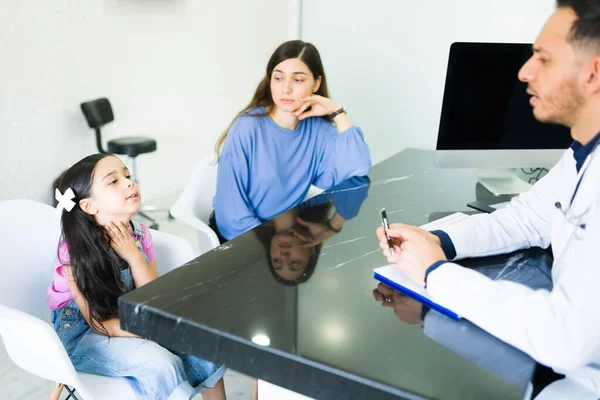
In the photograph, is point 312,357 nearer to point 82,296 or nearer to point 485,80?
point 82,296

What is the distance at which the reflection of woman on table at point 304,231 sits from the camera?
1.10 metres

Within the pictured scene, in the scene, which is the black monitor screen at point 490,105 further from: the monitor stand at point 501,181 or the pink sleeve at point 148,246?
the pink sleeve at point 148,246

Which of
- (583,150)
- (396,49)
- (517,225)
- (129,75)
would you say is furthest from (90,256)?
(396,49)

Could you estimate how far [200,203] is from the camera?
1895 mm

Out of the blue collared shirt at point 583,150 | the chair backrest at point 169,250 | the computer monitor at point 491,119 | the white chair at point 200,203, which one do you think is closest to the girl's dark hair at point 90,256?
the chair backrest at point 169,250

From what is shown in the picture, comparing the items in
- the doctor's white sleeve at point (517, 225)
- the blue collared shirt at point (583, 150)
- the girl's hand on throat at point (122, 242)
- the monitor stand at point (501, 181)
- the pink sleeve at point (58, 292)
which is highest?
the blue collared shirt at point (583, 150)

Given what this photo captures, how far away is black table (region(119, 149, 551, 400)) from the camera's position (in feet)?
2.57

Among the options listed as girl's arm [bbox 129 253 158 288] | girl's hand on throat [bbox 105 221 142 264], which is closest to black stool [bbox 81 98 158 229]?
girl's hand on throat [bbox 105 221 142 264]

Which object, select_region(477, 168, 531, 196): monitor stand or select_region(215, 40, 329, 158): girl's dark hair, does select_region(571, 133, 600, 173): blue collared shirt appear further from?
select_region(215, 40, 329, 158): girl's dark hair

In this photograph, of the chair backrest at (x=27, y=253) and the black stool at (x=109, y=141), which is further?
the black stool at (x=109, y=141)

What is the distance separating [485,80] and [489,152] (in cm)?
23

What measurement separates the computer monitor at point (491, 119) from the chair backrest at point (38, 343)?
1.19 m

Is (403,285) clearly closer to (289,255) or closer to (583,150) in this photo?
(289,255)

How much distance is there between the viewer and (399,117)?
3406 millimetres
